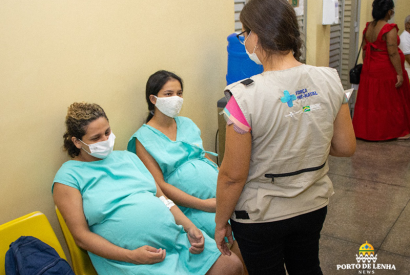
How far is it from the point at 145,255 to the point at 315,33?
3.73 m

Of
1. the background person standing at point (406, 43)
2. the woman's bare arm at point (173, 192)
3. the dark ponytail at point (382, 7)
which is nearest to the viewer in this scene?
the woman's bare arm at point (173, 192)

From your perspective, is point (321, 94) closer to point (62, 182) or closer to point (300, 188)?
point (300, 188)

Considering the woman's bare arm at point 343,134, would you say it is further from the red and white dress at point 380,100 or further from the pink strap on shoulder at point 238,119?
the red and white dress at point 380,100

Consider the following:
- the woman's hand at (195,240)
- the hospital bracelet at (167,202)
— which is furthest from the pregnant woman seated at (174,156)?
the woman's hand at (195,240)

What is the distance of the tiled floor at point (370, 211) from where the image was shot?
2641mm

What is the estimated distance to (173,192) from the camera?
2307 millimetres

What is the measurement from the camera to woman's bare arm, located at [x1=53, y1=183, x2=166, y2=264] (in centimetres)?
184

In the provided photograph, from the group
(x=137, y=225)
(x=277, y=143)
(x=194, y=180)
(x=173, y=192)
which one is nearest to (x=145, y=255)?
(x=137, y=225)

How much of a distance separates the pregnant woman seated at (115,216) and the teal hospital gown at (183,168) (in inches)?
8.9

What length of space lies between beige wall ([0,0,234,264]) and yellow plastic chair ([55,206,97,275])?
0.19 metres

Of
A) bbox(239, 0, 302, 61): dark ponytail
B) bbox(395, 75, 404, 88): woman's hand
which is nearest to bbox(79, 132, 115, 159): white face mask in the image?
bbox(239, 0, 302, 61): dark ponytail

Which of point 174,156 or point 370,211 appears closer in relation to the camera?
point 174,156

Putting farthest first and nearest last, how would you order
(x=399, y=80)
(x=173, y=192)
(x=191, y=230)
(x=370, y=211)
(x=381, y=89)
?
(x=381, y=89) → (x=399, y=80) → (x=370, y=211) → (x=173, y=192) → (x=191, y=230)

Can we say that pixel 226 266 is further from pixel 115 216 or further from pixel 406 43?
pixel 406 43
